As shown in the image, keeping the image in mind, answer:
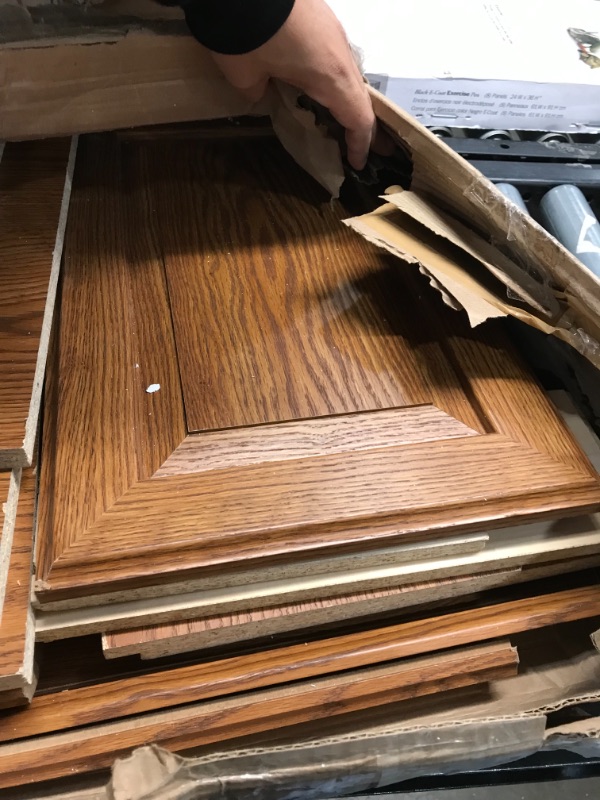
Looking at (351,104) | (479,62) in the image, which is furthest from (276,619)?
(479,62)

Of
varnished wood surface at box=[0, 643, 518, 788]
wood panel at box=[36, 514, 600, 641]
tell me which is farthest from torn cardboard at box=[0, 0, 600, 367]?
varnished wood surface at box=[0, 643, 518, 788]

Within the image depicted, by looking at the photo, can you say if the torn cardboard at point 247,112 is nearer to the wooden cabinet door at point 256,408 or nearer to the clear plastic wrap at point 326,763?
the wooden cabinet door at point 256,408

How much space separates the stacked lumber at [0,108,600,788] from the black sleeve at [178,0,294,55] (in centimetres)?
15

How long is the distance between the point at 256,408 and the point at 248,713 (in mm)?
193

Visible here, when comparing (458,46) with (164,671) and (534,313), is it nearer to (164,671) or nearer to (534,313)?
(534,313)

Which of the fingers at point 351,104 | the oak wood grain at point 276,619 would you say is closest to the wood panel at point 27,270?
the oak wood grain at point 276,619

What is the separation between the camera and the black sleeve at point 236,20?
43cm

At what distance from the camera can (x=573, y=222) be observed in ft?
1.77

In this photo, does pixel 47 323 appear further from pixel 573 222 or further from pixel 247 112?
pixel 573 222

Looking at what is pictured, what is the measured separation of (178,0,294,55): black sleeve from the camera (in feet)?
1.40

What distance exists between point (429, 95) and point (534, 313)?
0.78 feet

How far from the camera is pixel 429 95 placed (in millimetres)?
574

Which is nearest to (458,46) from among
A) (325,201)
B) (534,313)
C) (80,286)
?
(325,201)

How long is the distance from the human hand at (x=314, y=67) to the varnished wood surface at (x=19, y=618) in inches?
13.5
